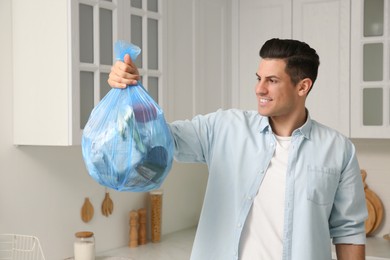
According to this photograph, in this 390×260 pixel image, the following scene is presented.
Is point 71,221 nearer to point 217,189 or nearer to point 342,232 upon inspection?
point 217,189

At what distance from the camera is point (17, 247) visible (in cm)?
248

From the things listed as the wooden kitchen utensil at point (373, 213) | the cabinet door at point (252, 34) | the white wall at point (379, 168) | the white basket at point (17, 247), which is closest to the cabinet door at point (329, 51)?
the cabinet door at point (252, 34)

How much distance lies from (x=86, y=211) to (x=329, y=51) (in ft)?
5.05

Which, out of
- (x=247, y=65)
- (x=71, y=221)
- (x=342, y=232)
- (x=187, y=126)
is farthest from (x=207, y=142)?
(x=247, y=65)

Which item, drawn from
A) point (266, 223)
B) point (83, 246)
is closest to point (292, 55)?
point (266, 223)

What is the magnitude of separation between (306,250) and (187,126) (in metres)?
0.53

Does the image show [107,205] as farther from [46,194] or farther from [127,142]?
[127,142]

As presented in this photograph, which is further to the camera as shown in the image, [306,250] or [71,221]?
[71,221]

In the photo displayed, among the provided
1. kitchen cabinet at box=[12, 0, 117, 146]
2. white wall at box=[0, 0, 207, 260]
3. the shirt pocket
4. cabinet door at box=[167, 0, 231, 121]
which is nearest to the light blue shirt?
the shirt pocket

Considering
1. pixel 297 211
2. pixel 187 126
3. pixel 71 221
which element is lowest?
pixel 71 221

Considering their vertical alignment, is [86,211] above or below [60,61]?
below

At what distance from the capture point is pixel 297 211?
1.83m

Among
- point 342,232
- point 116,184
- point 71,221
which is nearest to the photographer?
point 116,184

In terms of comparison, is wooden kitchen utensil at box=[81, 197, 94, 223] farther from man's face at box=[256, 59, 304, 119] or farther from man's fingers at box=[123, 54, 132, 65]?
man's fingers at box=[123, 54, 132, 65]
